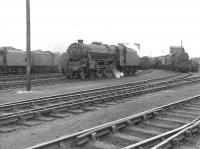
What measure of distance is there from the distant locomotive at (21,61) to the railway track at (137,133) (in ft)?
78.0

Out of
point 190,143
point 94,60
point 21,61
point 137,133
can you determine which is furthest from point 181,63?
point 190,143

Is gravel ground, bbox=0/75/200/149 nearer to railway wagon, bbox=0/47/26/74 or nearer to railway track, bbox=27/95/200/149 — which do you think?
railway track, bbox=27/95/200/149

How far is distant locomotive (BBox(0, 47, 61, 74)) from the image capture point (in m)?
29.8

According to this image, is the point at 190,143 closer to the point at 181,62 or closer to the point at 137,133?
the point at 137,133

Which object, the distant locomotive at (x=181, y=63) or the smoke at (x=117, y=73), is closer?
the smoke at (x=117, y=73)

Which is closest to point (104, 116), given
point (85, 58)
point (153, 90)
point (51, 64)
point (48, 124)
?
point (48, 124)

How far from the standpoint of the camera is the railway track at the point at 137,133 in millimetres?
5594

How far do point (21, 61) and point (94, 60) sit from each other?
435 inches

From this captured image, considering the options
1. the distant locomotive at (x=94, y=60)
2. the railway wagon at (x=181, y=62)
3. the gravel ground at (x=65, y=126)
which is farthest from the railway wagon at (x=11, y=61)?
the gravel ground at (x=65, y=126)

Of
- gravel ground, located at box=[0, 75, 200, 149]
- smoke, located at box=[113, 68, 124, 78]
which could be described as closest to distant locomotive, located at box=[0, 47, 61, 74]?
smoke, located at box=[113, 68, 124, 78]

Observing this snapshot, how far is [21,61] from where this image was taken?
3120cm

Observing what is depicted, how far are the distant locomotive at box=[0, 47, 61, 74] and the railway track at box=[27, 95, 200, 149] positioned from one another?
23778 mm

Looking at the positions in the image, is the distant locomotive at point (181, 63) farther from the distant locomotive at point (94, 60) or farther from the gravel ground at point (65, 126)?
the gravel ground at point (65, 126)

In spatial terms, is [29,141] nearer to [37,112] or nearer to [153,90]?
[37,112]
